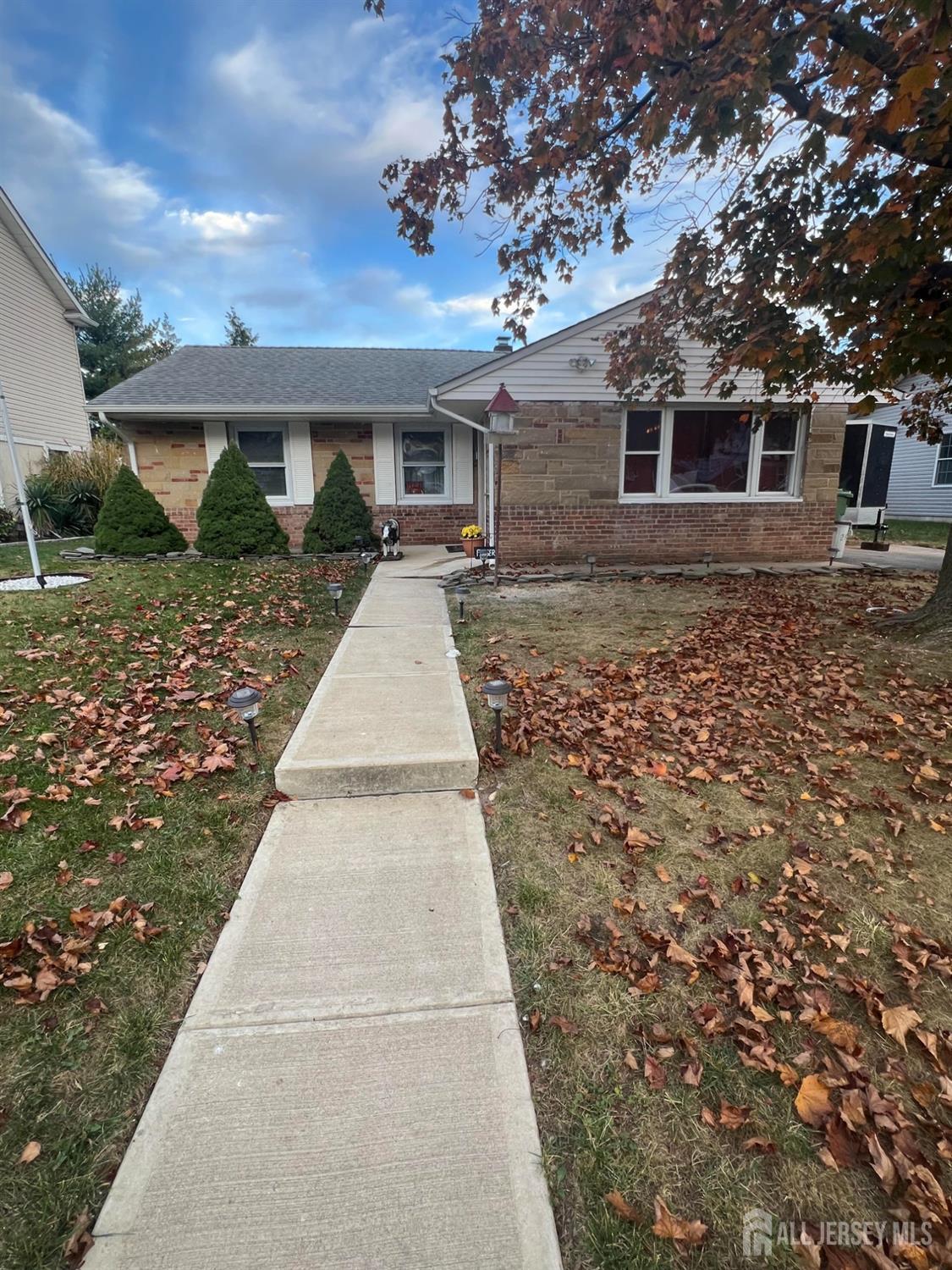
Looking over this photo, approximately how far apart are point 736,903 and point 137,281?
130 ft

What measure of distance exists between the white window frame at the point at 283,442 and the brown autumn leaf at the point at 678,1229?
40.5 ft

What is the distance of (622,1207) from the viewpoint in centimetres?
150

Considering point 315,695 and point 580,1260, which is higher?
point 315,695

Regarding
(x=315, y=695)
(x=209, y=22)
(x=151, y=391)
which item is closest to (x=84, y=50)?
(x=209, y=22)

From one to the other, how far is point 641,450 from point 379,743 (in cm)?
838

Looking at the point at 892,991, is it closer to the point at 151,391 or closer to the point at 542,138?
the point at 542,138

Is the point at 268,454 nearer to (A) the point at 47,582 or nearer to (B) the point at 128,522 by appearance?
(B) the point at 128,522

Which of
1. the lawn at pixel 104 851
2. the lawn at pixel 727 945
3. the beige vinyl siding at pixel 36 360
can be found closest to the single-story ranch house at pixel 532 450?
the beige vinyl siding at pixel 36 360

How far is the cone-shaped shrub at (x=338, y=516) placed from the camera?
1069 centimetres

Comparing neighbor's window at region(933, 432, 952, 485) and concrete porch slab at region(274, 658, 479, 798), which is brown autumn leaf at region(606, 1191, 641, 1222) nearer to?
concrete porch slab at region(274, 658, 479, 798)

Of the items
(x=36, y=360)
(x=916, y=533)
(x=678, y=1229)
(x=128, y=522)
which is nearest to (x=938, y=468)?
(x=916, y=533)

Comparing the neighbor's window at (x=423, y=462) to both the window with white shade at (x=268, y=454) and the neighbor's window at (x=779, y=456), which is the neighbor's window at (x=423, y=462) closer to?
the window with white shade at (x=268, y=454)

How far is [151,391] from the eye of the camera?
37.9 ft

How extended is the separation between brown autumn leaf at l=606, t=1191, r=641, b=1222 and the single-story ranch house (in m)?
7.92
